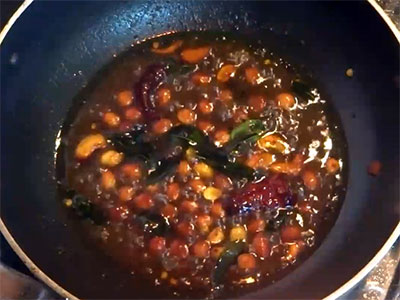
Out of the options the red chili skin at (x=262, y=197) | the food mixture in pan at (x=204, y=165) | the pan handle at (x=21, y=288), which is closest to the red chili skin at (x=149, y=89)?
the food mixture in pan at (x=204, y=165)

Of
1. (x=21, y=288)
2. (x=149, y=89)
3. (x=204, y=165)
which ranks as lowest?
(x=21, y=288)

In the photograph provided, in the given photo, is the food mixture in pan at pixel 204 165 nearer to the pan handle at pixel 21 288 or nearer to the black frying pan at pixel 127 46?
the black frying pan at pixel 127 46

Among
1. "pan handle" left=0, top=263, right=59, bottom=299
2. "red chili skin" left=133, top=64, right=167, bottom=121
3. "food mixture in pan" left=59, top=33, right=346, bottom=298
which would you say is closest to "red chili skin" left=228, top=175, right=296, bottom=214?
"food mixture in pan" left=59, top=33, right=346, bottom=298

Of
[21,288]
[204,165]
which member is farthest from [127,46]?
[21,288]

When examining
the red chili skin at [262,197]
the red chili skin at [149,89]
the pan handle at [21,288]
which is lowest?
the pan handle at [21,288]

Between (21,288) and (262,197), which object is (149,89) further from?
(21,288)

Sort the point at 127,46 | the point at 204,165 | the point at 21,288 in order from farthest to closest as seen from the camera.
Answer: the point at 127,46
the point at 204,165
the point at 21,288
